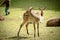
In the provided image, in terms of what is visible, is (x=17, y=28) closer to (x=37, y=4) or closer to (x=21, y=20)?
(x=21, y=20)

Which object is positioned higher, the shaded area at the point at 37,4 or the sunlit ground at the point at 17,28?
the shaded area at the point at 37,4

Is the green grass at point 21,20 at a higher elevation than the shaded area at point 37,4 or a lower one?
lower

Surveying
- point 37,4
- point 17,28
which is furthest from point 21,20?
point 37,4

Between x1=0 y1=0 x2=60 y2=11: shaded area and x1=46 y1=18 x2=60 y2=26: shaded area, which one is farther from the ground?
x1=0 y1=0 x2=60 y2=11: shaded area

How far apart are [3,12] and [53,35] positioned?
0.45 m

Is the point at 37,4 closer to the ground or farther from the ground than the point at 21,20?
farther from the ground

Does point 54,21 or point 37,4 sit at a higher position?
point 37,4

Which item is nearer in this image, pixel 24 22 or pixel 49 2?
pixel 24 22

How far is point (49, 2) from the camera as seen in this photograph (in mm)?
1800

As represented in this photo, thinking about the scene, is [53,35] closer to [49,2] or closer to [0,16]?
[49,2]

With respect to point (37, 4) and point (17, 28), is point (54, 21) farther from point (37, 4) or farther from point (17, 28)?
point (17, 28)

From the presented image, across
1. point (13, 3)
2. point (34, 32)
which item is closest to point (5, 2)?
point (13, 3)

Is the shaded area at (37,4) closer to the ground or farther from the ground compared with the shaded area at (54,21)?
farther from the ground

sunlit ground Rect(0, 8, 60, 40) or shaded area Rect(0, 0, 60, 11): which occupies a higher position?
shaded area Rect(0, 0, 60, 11)
